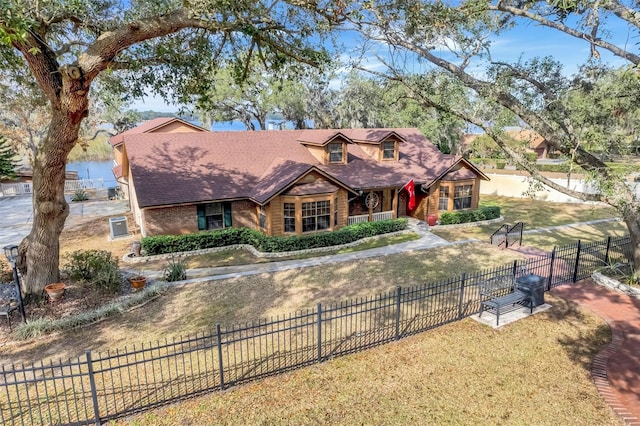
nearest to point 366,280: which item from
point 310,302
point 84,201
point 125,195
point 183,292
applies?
point 310,302

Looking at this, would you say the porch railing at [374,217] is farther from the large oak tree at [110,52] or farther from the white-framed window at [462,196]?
the large oak tree at [110,52]

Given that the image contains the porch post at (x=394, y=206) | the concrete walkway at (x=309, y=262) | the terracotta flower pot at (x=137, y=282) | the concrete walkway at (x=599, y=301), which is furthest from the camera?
the porch post at (x=394, y=206)

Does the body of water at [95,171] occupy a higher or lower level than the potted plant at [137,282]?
higher

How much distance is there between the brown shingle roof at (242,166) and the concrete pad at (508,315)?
39.1 ft

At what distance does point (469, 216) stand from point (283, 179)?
13.0 meters

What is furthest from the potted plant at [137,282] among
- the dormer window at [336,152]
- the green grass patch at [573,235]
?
the green grass patch at [573,235]

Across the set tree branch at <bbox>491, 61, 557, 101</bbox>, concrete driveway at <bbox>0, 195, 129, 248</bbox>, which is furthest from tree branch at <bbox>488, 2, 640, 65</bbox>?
concrete driveway at <bbox>0, 195, 129, 248</bbox>

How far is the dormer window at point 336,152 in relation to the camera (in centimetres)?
2533

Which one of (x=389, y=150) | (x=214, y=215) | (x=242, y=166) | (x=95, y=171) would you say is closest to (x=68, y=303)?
(x=214, y=215)

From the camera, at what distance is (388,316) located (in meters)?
12.3

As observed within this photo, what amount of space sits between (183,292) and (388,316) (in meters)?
7.78

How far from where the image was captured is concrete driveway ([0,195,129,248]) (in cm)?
2325

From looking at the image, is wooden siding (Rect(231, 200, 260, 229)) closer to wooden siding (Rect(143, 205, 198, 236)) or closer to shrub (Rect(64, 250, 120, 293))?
wooden siding (Rect(143, 205, 198, 236))

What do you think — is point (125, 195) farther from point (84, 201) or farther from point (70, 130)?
point (70, 130)
